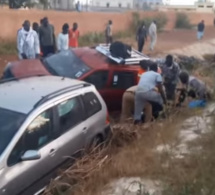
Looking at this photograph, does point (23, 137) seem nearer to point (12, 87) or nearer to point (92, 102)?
point (12, 87)

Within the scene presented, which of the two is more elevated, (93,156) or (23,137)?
(23,137)

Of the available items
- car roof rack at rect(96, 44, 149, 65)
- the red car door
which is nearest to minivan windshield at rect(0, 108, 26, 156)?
the red car door

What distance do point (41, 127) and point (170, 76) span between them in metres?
4.97

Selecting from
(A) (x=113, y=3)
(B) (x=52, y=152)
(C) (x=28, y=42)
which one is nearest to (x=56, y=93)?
(B) (x=52, y=152)

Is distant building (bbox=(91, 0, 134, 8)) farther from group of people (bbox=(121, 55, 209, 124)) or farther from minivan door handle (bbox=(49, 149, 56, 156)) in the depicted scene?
minivan door handle (bbox=(49, 149, 56, 156))

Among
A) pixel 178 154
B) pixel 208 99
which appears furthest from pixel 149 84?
pixel 178 154

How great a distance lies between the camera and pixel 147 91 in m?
8.86

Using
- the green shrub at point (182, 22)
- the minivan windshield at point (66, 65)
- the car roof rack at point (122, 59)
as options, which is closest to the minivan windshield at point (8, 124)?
the minivan windshield at point (66, 65)

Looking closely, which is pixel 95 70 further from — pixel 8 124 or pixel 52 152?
pixel 8 124

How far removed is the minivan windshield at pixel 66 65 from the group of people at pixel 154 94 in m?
1.01

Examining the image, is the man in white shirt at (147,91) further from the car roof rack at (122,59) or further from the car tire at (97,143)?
the car tire at (97,143)

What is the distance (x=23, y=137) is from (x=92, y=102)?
1.89 metres

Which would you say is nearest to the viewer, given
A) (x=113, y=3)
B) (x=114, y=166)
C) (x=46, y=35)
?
(x=114, y=166)

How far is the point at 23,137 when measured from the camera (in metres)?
5.52
